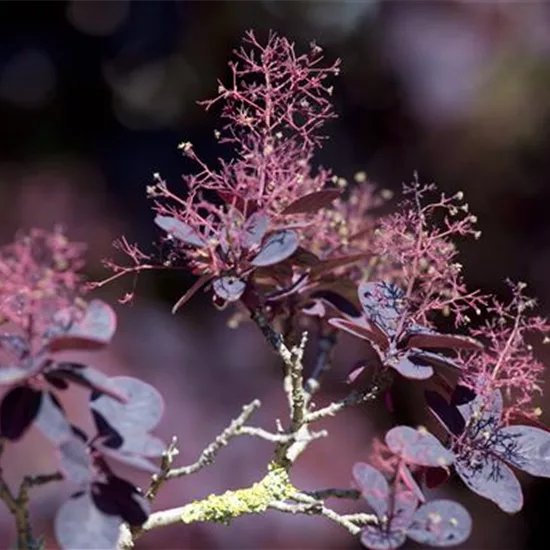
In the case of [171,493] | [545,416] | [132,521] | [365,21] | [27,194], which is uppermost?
[365,21]

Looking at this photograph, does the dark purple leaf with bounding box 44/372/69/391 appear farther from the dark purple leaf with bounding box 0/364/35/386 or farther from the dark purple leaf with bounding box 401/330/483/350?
the dark purple leaf with bounding box 401/330/483/350

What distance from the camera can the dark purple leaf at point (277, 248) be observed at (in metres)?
0.45

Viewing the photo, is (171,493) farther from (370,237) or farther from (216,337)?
(370,237)

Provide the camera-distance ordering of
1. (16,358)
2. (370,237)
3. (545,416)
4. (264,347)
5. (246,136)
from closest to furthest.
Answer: (16,358), (246,136), (370,237), (264,347), (545,416)

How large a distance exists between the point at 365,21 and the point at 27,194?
78 cm

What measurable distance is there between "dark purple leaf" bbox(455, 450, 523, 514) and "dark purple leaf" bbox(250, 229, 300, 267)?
13cm

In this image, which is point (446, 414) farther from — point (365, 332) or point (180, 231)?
point (180, 231)

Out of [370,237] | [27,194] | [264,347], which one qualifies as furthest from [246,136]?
[27,194]

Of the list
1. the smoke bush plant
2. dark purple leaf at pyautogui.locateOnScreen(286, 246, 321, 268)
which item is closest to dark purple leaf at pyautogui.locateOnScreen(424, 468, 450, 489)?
the smoke bush plant

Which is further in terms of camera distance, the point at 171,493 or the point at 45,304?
the point at 171,493

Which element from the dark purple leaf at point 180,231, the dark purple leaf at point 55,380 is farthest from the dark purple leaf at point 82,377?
the dark purple leaf at point 180,231

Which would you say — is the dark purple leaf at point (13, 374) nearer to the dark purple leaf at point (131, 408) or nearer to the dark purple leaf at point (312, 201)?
the dark purple leaf at point (131, 408)

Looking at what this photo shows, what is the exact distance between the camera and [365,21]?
198cm

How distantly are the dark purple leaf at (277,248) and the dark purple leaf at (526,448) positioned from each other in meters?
0.13
